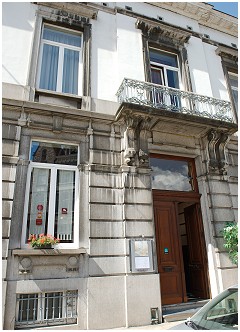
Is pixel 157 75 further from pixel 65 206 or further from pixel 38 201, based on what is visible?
pixel 38 201

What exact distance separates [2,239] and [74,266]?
1.75 metres

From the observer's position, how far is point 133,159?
23.3 ft

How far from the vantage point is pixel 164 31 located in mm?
9586

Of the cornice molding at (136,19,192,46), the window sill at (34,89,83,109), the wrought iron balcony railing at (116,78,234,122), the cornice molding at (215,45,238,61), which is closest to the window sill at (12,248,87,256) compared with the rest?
the window sill at (34,89,83,109)

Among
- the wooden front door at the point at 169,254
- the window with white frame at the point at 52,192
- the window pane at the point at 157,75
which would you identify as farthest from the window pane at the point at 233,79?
the window with white frame at the point at 52,192

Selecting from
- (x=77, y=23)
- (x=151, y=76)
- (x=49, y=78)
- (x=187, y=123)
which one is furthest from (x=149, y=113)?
(x=77, y=23)

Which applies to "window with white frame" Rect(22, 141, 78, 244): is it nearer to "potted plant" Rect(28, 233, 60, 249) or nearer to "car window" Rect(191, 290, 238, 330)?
"potted plant" Rect(28, 233, 60, 249)

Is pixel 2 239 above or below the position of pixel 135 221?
below

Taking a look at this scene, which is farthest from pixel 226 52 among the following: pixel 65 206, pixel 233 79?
pixel 65 206

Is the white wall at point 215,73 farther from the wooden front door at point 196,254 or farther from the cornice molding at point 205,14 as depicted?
the wooden front door at point 196,254

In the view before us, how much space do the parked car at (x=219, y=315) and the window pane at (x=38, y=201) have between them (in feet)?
13.3

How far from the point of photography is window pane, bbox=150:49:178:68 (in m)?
9.62

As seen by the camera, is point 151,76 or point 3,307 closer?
point 3,307

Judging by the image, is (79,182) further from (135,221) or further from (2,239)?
(2,239)
